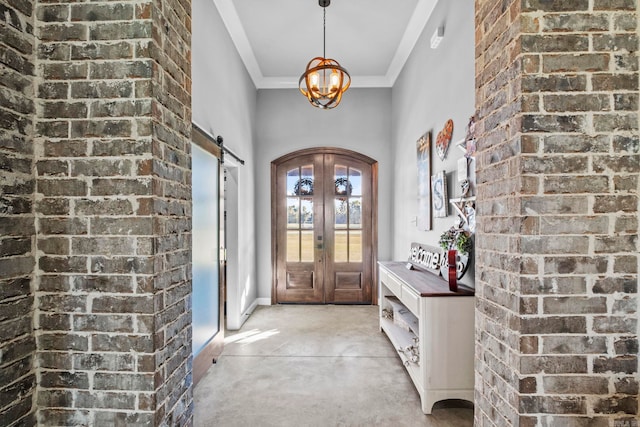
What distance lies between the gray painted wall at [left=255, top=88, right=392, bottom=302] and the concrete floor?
1.56 metres

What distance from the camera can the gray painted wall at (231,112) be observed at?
3.02 metres

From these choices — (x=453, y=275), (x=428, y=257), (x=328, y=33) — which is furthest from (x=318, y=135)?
(x=453, y=275)

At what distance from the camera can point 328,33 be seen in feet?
13.3

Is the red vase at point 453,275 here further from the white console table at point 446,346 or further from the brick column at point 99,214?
the brick column at point 99,214

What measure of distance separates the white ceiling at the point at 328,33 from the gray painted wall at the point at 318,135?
0.34 meters

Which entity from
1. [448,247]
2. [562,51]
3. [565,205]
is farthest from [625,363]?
[448,247]

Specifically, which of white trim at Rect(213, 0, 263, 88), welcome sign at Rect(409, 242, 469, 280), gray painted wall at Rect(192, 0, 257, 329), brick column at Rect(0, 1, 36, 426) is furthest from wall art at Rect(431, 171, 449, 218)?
brick column at Rect(0, 1, 36, 426)

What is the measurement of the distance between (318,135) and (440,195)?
2660mm

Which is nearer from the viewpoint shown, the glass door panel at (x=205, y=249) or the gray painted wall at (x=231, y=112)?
the glass door panel at (x=205, y=249)

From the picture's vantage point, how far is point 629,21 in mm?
1306

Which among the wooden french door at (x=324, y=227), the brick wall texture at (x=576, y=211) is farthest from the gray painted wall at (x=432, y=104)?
the brick wall texture at (x=576, y=211)

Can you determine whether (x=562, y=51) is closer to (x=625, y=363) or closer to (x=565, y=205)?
(x=565, y=205)

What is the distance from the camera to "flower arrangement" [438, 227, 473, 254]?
2.60 metres

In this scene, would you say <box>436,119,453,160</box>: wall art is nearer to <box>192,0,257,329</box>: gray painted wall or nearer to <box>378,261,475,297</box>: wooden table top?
<box>378,261,475,297</box>: wooden table top
